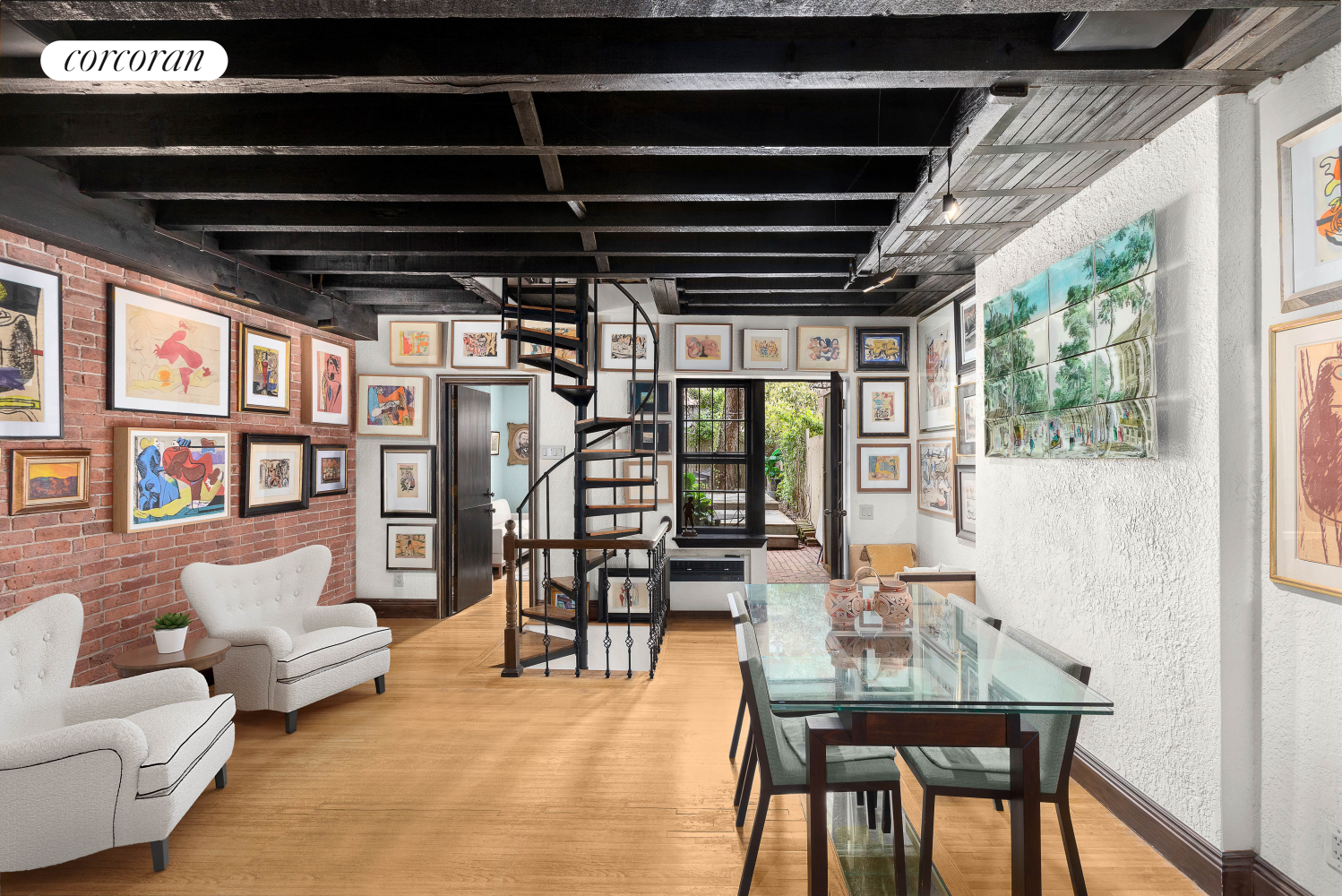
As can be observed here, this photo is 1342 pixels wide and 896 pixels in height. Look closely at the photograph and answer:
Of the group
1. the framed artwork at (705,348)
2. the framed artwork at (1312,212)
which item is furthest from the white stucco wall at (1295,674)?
the framed artwork at (705,348)

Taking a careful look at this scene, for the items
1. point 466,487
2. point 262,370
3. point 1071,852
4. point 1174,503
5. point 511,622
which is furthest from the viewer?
point 466,487

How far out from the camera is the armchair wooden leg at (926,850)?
1.99 metres

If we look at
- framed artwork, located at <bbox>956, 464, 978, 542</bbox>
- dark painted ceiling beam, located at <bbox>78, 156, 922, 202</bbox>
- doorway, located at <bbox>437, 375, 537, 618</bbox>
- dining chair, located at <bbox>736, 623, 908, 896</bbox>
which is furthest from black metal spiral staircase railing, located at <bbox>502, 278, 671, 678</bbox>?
framed artwork, located at <bbox>956, 464, 978, 542</bbox>

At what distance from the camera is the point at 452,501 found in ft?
19.2

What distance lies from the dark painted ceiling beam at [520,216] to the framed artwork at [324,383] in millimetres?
1742

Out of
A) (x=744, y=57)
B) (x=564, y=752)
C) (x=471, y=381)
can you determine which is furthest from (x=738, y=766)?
(x=471, y=381)

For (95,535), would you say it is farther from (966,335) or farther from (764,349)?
(966,335)

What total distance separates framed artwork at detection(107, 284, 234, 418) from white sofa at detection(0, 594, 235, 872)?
1303 millimetres

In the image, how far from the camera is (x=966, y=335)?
4699 mm

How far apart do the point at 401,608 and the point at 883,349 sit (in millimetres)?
5047

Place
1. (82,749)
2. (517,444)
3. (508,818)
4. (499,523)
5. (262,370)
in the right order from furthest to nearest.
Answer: (517,444)
(499,523)
(262,370)
(508,818)
(82,749)

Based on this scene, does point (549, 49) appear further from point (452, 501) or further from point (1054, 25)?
point (452, 501)

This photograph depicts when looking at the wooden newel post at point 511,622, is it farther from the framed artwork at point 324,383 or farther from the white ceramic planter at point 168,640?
the framed artwork at point 324,383

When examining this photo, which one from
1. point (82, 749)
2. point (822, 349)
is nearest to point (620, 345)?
point (822, 349)
